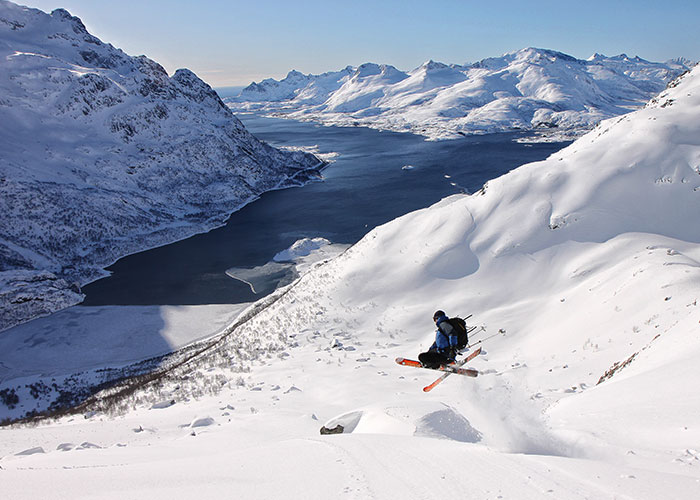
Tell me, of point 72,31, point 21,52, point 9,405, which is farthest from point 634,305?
point 72,31

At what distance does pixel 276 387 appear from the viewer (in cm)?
1612

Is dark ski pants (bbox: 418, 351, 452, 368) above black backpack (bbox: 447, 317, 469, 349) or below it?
below

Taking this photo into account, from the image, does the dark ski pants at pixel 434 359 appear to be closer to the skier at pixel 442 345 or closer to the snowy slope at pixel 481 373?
the skier at pixel 442 345

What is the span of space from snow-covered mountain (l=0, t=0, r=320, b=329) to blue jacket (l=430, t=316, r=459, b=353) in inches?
1828

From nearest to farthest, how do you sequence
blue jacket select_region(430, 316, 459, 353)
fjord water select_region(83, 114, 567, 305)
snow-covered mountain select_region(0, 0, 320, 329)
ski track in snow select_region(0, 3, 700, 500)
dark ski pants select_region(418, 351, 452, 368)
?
ski track in snow select_region(0, 3, 700, 500), blue jacket select_region(430, 316, 459, 353), dark ski pants select_region(418, 351, 452, 368), fjord water select_region(83, 114, 567, 305), snow-covered mountain select_region(0, 0, 320, 329)

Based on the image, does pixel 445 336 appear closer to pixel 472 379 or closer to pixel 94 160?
pixel 472 379

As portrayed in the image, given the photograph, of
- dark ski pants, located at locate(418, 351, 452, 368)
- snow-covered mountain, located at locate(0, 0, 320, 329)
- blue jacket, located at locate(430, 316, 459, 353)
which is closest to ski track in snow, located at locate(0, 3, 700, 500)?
dark ski pants, located at locate(418, 351, 452, 368)

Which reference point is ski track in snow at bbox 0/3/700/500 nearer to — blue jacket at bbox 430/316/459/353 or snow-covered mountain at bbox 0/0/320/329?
blue jacket at bbox 430/316/459/353

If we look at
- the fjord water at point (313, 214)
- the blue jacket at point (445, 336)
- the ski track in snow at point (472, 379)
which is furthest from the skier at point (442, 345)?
the fjord water at point (313, 214)

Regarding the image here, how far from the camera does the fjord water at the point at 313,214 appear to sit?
49.2 m

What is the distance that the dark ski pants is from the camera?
12148 millimetres

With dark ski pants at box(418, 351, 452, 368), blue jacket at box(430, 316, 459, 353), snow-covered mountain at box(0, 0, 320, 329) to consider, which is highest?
snow-covered mountain at box(0, 0, 320, 329)

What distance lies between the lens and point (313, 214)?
7650 centimetres

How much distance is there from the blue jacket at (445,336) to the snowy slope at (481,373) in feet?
4.15
